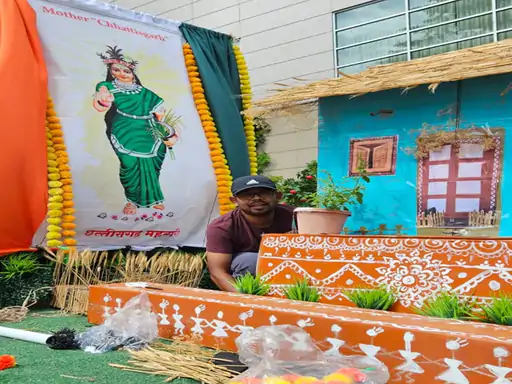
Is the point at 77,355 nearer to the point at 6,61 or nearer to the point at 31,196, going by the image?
the point at 31,196

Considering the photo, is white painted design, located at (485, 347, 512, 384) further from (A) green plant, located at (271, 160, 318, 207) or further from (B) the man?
(A) green plant, located at (271, 160, 318, 207)

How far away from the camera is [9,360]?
238cm

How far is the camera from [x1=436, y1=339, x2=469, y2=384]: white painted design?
1733mm

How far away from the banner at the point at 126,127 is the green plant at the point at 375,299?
2933 mm

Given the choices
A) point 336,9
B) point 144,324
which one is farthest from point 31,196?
point 336,9

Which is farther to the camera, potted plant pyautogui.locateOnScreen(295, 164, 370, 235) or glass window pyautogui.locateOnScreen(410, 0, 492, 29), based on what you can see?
glass window pyautogui.locateOnScreen(410, 0, 492, 29)

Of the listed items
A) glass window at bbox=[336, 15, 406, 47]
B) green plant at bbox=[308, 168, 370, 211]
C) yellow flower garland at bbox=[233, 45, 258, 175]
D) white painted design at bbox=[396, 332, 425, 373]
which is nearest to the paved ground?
white painted design at bbox=[396, 332, 425, 373]

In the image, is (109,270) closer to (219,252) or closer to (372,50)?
(219,252)

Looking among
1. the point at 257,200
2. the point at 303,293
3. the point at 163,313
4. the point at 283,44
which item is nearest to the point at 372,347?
the point at 303,293

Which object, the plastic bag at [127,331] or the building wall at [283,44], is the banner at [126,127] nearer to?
the plastic bag at [127,331]

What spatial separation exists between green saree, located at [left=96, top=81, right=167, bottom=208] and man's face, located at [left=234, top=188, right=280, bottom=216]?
139cm

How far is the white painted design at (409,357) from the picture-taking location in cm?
184

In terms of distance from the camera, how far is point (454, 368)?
175 cm

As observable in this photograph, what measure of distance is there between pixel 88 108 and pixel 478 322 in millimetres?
3907
